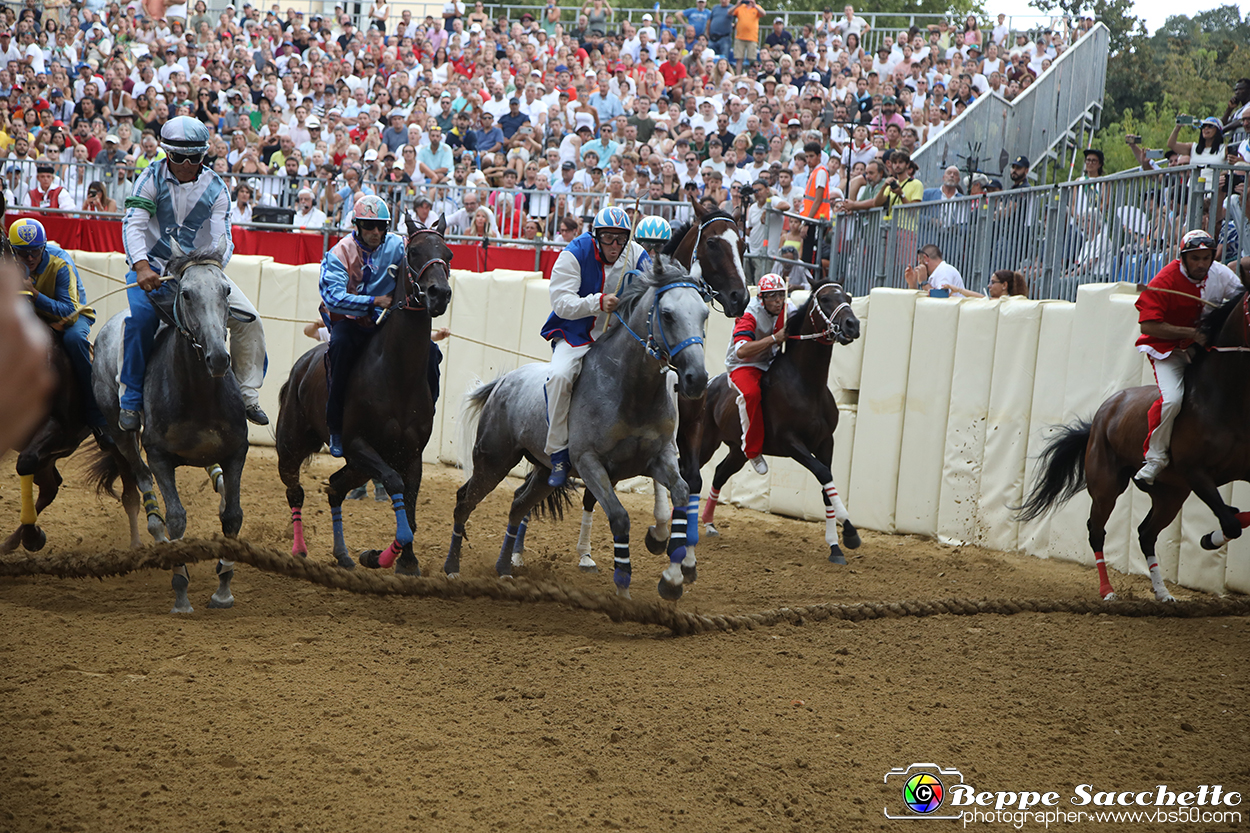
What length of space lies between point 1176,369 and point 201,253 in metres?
6.70

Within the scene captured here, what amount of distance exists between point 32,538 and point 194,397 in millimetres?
2549

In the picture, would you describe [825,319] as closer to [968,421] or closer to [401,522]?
[968,421]

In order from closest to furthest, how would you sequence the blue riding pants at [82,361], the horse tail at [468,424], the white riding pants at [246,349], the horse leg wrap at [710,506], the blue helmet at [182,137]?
the blue helmet at [182,137], the white riding pants at [246,349], the blue riding pants at [82,361], the horse tail at [468,424], the horse leg wrap at [710,506]

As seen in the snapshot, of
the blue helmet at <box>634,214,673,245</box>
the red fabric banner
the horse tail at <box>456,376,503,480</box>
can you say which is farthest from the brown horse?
the red fabric banner

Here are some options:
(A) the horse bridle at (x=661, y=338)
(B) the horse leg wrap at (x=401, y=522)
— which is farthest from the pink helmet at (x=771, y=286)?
(B) the horse leg wrap at (x=401, y=522)

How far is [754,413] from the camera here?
10242 millimetres

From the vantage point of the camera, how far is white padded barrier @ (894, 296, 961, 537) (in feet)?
35.6

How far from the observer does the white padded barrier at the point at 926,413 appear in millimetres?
10852

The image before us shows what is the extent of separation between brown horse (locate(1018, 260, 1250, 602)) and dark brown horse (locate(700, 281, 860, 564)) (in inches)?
76.4

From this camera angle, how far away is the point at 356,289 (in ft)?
27.2

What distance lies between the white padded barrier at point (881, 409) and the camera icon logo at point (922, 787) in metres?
6.90

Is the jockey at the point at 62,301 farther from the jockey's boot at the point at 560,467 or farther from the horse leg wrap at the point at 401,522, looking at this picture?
the jockey's boot at the point at 560,467

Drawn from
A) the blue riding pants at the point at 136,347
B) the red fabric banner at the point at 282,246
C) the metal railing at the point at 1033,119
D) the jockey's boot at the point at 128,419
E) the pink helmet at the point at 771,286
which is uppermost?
the metal railing at the point at 1033,119

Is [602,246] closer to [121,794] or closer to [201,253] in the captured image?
[201,253]
